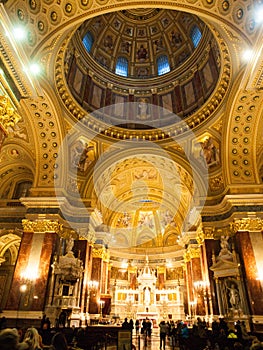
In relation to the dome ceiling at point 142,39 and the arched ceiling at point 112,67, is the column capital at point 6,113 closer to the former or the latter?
the arched ceiling at point 112,67

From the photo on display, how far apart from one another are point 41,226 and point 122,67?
14.7 meters

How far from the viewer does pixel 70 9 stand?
31.7 feet

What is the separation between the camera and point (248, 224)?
1380cm

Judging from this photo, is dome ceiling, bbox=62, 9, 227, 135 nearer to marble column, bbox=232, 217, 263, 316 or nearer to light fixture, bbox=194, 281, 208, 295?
marble column, bbox=232, 217, 263, 316

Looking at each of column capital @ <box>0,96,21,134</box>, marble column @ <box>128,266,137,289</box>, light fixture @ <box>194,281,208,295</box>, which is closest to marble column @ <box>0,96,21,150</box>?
column capital @ <box>0,96,21,134</box>

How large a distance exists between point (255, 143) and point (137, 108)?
30.4 ft

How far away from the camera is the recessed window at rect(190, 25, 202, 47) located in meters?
17.7

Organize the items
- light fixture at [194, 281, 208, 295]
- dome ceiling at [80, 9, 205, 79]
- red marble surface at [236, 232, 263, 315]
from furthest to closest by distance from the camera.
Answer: dome ceiling at [80, 9, 205, 79] → light fixture at [194, 281, 208, 295] → red marble surface at [236, 232, 263, 315]

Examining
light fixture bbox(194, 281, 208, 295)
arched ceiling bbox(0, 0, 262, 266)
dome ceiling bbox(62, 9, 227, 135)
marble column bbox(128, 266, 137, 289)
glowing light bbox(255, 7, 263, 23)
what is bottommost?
light fixture bbox(194, 281, 208, 295)

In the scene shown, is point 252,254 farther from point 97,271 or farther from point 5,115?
point 5,115

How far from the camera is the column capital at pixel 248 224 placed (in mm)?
13705

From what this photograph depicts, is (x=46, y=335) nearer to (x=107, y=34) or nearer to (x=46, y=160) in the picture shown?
(x=46, y=160)

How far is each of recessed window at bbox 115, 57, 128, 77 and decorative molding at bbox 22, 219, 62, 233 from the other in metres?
13.5

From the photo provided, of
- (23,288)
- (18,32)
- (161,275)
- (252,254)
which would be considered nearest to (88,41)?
(18,32)
